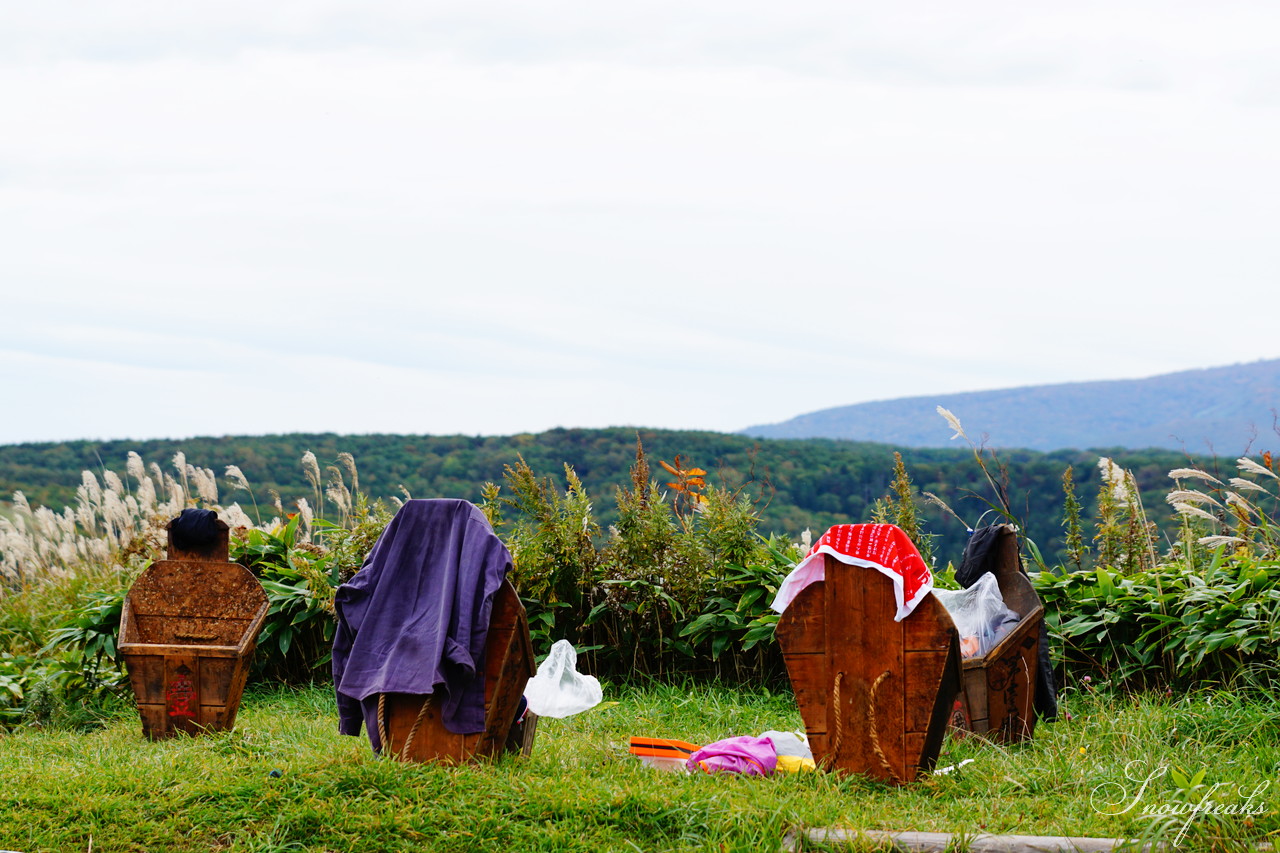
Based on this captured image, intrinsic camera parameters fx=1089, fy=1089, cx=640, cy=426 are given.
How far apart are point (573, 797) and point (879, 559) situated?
164cm

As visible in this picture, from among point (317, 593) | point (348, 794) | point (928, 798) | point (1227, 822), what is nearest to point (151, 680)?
point (317, 593)

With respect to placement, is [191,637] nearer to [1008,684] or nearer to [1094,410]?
[1008,684]

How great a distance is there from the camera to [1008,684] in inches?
221

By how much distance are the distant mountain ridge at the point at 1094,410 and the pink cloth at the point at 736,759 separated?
197 feet

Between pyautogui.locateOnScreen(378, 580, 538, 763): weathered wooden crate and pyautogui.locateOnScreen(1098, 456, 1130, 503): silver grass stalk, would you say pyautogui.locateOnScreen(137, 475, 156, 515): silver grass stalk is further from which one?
pyautogui.locateOnScreen(1098, 456, 1130, 503): silver grass stalk

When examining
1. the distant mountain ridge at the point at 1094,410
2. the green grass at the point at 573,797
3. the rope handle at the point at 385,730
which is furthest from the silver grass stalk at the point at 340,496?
the distant mountain ridge at the point at 1094,410

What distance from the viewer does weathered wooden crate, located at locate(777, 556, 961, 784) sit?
461cm

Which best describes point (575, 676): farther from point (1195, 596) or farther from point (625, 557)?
point (1195, 596)

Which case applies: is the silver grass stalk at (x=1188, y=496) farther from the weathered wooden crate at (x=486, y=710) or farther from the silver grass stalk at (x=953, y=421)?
the weathered wooden crate at (x=486, y=710)

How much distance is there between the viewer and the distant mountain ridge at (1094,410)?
7100 centimetres

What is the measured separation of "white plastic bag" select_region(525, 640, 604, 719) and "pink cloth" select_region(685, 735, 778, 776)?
60 cm

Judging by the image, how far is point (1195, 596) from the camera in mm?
6355

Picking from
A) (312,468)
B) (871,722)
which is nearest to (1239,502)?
(871,722)

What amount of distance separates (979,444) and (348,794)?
4957 mm
